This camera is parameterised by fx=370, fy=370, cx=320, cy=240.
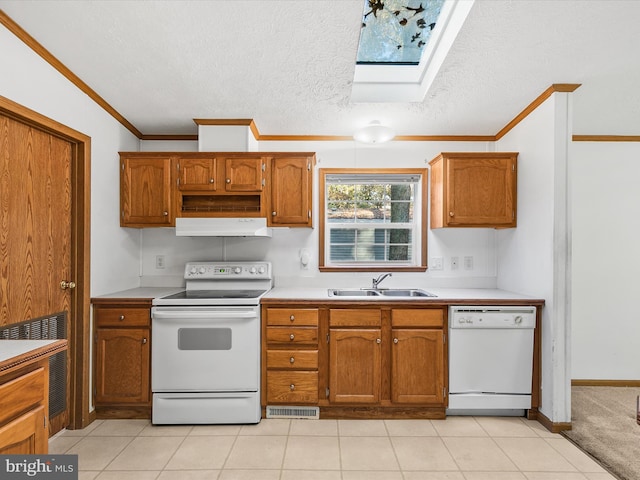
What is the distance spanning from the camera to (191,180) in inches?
122

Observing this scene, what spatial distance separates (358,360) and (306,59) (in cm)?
209

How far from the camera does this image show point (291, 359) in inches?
109

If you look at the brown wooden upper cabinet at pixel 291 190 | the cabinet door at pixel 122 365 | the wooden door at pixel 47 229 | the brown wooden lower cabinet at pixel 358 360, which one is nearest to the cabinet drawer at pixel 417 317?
the brown wooden lower cabinet at pixel 358 360

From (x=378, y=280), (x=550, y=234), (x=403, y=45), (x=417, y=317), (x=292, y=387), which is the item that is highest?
(x=403, y=45)

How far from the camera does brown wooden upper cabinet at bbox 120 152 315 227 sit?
3090 mm

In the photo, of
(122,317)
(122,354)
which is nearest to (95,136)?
(122,317)

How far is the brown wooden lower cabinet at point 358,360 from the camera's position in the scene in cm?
276

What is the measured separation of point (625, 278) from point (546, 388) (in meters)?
1.66

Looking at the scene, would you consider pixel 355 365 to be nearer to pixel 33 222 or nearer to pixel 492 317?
pixel 492 317

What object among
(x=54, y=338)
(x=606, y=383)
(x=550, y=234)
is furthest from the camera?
(x=606, y=383)

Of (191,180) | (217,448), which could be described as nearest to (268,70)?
(191,180)

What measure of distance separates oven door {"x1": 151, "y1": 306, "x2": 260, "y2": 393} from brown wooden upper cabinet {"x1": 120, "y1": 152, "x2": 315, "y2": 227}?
0.84 metres

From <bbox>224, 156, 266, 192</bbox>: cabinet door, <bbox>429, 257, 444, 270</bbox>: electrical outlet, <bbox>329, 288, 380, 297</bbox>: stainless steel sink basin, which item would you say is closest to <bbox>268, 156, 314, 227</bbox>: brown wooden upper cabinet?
<bbox>224, 156, 266, 192</bbox>: cabinet door

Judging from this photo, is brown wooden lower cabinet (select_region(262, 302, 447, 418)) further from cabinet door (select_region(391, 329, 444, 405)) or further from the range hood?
the range hood
